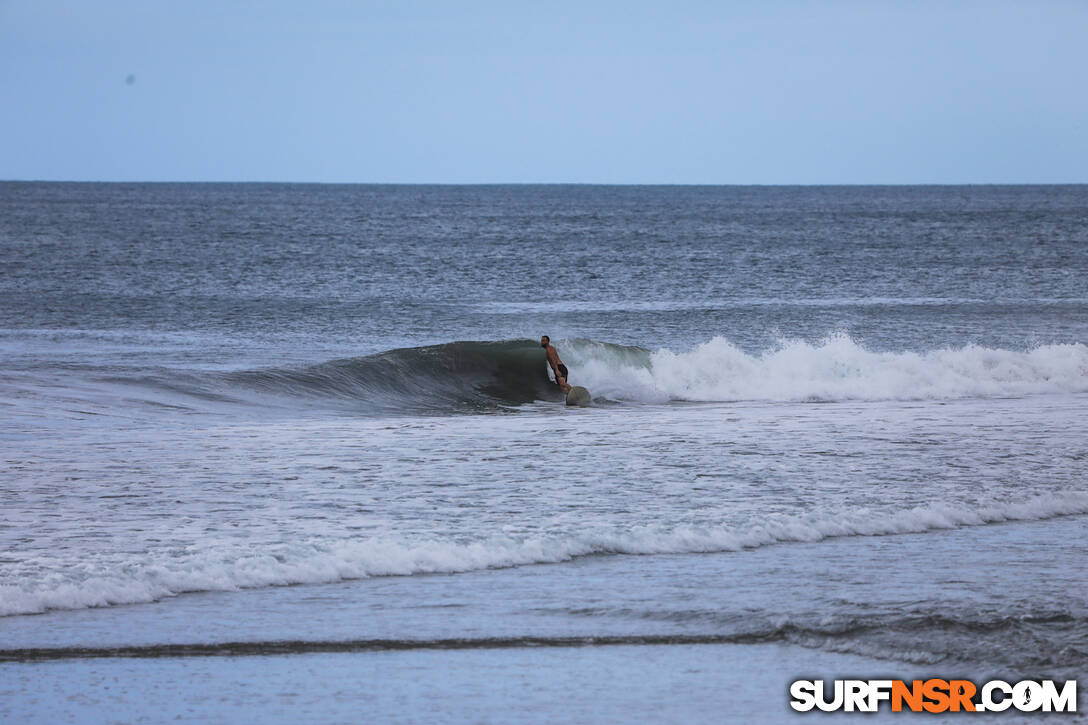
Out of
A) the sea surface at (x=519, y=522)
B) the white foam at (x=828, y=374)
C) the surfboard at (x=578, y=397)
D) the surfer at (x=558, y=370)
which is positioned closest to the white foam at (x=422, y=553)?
the sea surface at (x=519, y=522)

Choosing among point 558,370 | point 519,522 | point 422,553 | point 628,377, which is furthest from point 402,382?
point 422,553

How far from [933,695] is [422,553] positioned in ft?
12.2

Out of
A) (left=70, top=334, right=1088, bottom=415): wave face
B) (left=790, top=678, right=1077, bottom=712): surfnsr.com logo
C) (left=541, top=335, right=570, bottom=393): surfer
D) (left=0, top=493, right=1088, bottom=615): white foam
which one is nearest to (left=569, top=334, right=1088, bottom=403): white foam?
(left=70, top=334, right=1088, bottom=415): wave face

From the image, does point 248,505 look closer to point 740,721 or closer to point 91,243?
point 740,721

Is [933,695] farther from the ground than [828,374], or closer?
closer

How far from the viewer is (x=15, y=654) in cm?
611

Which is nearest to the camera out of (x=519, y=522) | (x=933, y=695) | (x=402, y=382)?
(x=933, y=695)

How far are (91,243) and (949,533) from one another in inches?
2432

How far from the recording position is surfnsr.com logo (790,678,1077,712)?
552cm

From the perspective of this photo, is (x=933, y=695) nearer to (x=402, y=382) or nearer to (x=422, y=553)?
(x=422, y=553)

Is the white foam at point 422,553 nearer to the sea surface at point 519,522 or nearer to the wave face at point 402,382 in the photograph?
the sea surface at point 519,522

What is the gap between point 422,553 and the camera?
810 centimetres

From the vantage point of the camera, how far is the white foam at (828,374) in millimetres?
→ 20188

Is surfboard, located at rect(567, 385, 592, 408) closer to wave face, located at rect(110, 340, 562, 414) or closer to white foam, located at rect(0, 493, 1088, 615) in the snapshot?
wave face, located at rect(110, 340, 562, 414)
